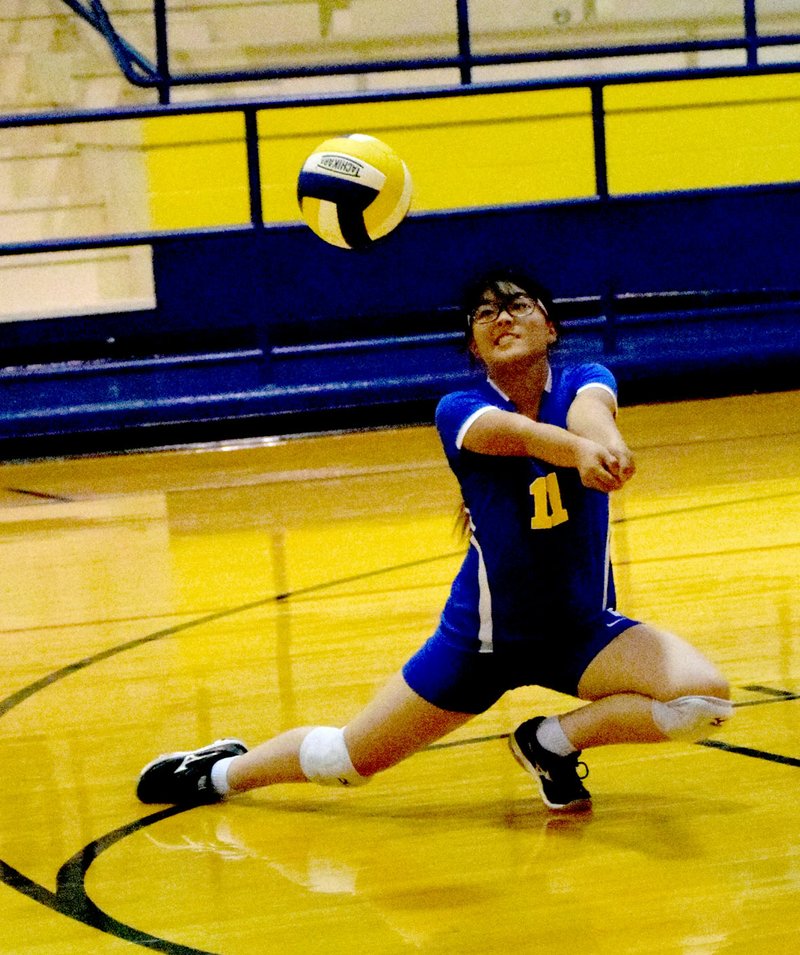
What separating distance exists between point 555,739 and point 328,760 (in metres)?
0.34

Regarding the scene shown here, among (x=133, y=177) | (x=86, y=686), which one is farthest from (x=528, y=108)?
(x=86, y=686)

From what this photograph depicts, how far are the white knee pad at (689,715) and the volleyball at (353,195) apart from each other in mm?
2084

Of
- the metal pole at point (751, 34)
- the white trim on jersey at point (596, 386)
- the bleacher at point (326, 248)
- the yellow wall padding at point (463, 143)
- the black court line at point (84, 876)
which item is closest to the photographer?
the black court line at point (84, 876)

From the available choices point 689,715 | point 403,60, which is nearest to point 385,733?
point 689,715

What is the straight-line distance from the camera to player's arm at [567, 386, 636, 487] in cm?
207

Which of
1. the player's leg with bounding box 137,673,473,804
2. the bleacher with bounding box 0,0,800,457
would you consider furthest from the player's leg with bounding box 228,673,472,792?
the bleacher with bounding box 0,0,800,457

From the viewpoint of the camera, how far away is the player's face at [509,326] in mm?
2268

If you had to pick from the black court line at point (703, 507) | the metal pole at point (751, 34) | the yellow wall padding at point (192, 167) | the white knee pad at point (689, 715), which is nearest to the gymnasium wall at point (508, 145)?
the yellow wall padding at point (192, 167)

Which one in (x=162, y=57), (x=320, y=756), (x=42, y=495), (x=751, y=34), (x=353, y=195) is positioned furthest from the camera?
(x=751, y=34)

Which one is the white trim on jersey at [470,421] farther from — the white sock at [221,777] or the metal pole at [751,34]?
the metal pole at [751,34]

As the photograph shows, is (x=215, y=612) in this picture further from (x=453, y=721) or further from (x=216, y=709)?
(x=453, y=721)

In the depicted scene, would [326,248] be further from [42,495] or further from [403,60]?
[42,495]

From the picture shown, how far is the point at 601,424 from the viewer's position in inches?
85.8

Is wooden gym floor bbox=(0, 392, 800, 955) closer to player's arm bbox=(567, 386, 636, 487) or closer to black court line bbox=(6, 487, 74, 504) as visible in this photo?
black court line bbox=(6, 487, 74, 504)
